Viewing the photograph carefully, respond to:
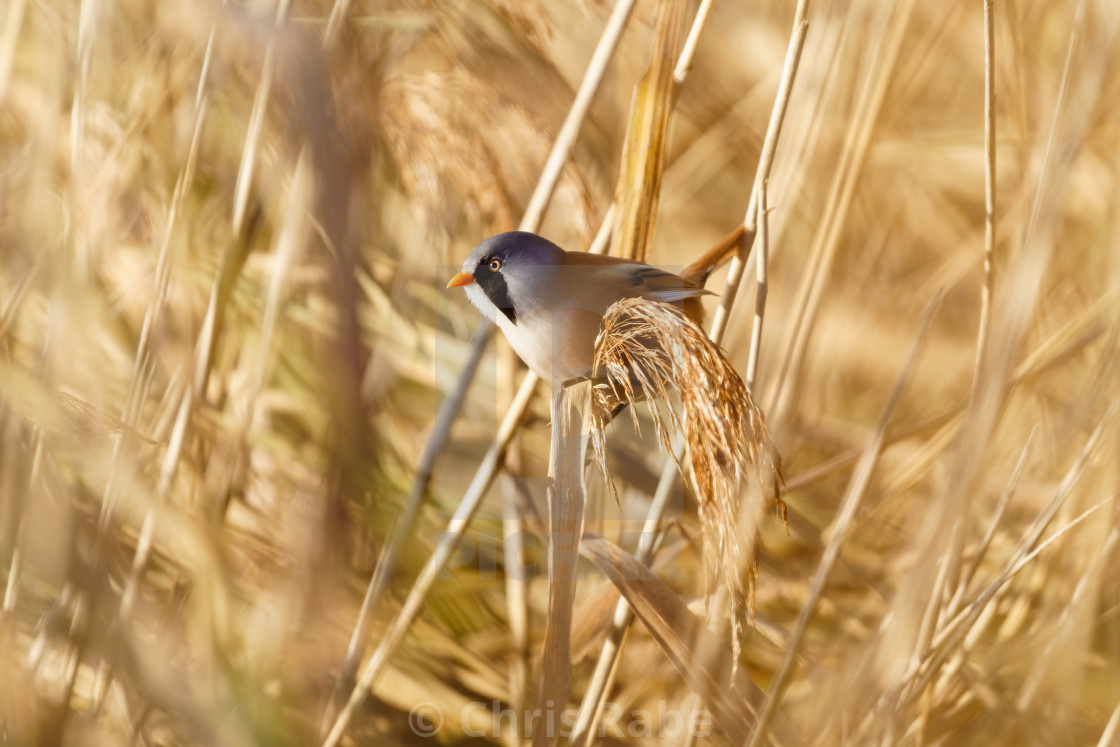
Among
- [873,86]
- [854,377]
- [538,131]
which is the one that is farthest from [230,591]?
[854,377]

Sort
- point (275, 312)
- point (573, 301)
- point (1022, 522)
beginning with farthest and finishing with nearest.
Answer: point (1022, 522)
point (275, 312)
point (573, 301)

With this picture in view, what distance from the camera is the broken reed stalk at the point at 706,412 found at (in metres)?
0.74

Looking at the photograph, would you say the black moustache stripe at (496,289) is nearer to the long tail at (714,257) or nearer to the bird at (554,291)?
the bird at (554,291)

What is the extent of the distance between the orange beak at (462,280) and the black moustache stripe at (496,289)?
0.01 metres

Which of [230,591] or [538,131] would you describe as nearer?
[230,591]

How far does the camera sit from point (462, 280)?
0.96 meters

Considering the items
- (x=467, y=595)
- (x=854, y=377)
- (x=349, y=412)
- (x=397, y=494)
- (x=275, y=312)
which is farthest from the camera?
(x=854, y=377)

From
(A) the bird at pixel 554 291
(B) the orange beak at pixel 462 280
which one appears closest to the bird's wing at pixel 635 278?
(A) the bird at pixel 554 291

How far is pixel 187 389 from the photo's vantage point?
1.11m

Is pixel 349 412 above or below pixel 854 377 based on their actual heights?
below

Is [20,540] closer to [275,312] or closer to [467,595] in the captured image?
[275,312]

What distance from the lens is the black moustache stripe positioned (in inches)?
36.8

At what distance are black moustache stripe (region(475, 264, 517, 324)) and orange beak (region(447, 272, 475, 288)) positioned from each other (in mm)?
11

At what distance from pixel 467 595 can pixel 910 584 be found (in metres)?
0.89
